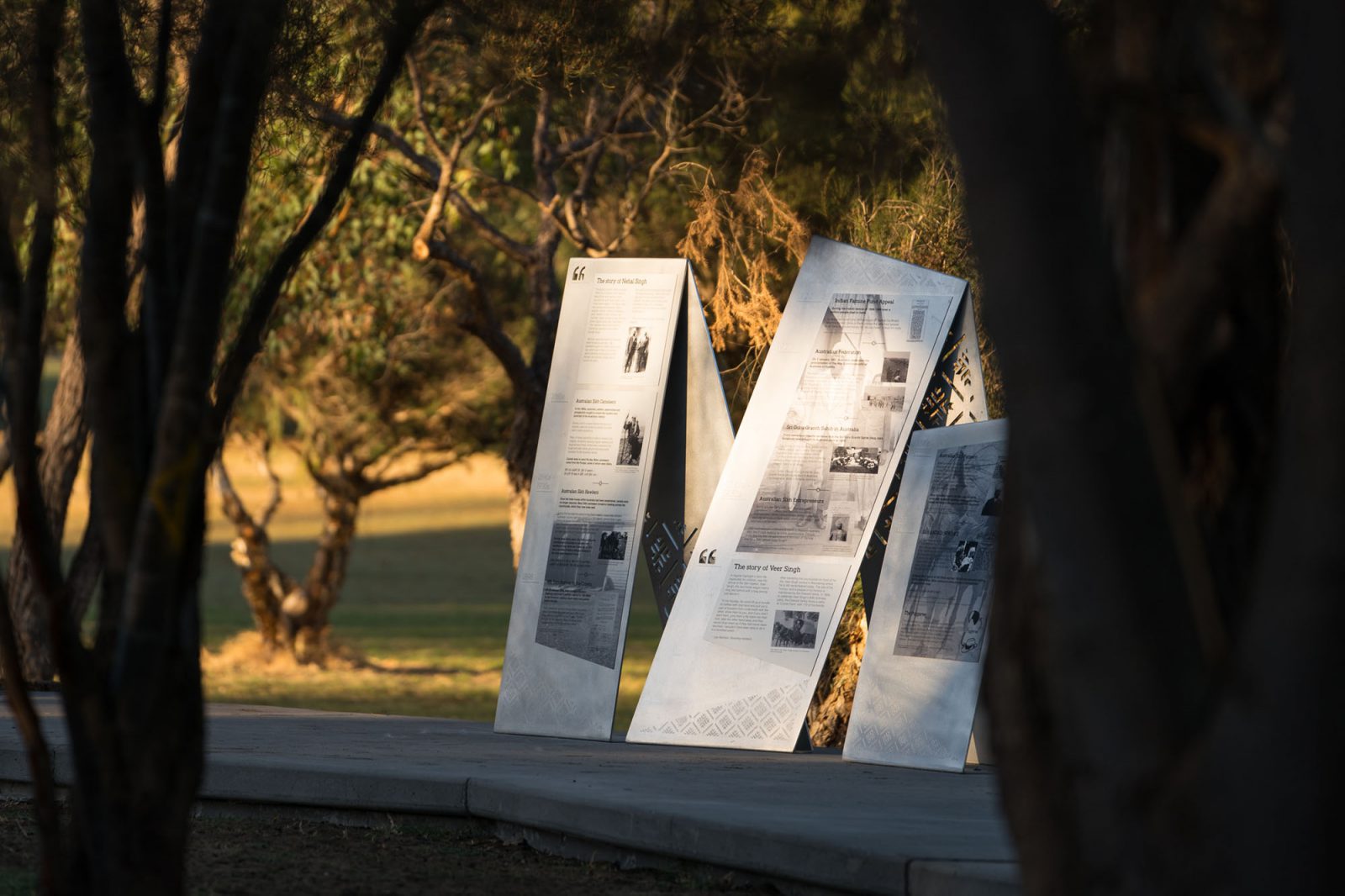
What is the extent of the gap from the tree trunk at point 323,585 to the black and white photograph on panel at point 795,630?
491 inches

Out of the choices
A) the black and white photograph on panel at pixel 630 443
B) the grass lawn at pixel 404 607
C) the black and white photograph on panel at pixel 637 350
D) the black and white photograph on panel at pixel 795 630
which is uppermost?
the black and white photograph on panel at pixel 637 350

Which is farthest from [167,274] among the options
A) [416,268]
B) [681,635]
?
[416,268]

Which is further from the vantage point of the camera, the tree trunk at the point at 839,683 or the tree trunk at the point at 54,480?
the tree trunk at the point at 54,480

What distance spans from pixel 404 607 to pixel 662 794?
2584 cm

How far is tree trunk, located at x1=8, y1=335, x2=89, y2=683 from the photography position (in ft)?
35.0

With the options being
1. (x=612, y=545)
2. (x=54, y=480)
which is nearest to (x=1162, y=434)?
(x=612, y=545)

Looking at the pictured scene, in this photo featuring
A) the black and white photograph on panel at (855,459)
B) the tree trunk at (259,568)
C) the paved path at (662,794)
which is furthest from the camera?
the tree trunk at (259,568)

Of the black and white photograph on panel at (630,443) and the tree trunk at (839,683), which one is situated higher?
the black and white photograph on panel at (630,443)

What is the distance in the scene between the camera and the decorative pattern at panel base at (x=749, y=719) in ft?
25.6

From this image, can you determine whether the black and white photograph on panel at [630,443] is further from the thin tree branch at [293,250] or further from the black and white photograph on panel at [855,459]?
the thin tree branch at [293,250]

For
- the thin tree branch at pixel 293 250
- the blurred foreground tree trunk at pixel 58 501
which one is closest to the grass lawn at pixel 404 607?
the blurred foreground tree trunk at pixel 58 501

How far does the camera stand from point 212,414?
11.8ft

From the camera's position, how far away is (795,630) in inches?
309

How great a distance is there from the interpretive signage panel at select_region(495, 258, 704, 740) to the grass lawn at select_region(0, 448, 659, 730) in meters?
6.38
